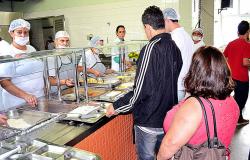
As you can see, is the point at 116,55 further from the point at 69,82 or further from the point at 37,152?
the point at 37,152

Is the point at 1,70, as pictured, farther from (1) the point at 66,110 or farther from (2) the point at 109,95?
(2) the point at 109,95

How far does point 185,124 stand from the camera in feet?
3.48

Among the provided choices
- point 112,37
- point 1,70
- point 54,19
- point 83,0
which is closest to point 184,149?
point 1,70

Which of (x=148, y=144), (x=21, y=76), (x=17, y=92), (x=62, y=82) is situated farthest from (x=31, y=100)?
(x=148, y=144)

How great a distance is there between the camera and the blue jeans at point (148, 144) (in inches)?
66.4

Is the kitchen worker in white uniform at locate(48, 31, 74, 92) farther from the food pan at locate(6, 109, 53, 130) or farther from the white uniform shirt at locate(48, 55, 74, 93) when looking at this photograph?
the food pan at locate(6, 109, 53, 130)

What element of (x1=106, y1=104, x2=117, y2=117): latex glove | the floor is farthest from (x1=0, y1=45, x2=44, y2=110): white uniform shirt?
the floor

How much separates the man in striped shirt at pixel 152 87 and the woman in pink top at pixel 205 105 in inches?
16.0

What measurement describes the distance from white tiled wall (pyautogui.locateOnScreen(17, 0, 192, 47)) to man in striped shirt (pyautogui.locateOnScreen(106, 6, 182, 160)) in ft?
10.1

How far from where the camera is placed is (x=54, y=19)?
19.0 ft

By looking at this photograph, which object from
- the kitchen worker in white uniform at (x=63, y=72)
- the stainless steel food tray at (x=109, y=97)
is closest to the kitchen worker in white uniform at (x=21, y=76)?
the kitchen worker in white uniform at (x=63, y=72)

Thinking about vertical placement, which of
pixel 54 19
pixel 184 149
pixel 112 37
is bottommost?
pixel 184 149

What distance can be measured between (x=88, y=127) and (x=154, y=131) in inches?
18.2

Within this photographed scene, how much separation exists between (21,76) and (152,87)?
3.51 feet
